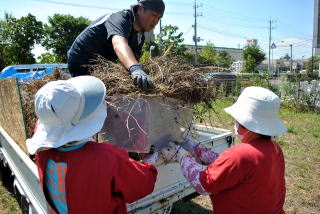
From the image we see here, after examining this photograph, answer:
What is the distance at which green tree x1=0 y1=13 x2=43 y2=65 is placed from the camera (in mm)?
14898

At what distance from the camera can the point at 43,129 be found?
4.39ft

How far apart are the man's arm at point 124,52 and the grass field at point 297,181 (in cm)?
78

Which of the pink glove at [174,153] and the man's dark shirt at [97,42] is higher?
the man's dark shirt at [97,42]

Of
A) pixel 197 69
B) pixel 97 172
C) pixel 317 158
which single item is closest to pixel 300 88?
pixel 317 158

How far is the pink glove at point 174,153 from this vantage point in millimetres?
1794

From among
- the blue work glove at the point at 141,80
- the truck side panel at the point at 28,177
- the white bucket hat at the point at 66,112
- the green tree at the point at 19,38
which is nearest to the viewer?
the white bucket hat at the point at 66,112

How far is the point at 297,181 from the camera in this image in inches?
159

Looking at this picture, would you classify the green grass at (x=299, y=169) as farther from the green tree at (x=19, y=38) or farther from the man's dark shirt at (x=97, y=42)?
the green tree at (x=19, y=38)

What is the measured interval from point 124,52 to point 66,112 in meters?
0.87

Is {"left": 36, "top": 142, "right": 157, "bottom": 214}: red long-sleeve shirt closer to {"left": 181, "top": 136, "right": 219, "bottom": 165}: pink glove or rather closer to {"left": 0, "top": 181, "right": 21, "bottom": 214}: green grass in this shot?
{"left": 181, "top": 136, "right": 219, "bottom": 165}: pink glove

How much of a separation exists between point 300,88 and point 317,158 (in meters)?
6.35

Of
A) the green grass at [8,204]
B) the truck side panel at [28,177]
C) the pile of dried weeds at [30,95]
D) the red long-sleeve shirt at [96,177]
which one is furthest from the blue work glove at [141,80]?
the green grass at [8,204]

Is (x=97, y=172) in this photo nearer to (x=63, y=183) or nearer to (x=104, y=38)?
(x=63, y=183)

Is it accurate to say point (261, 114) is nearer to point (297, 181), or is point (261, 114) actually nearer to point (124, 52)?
point (124, 52)
